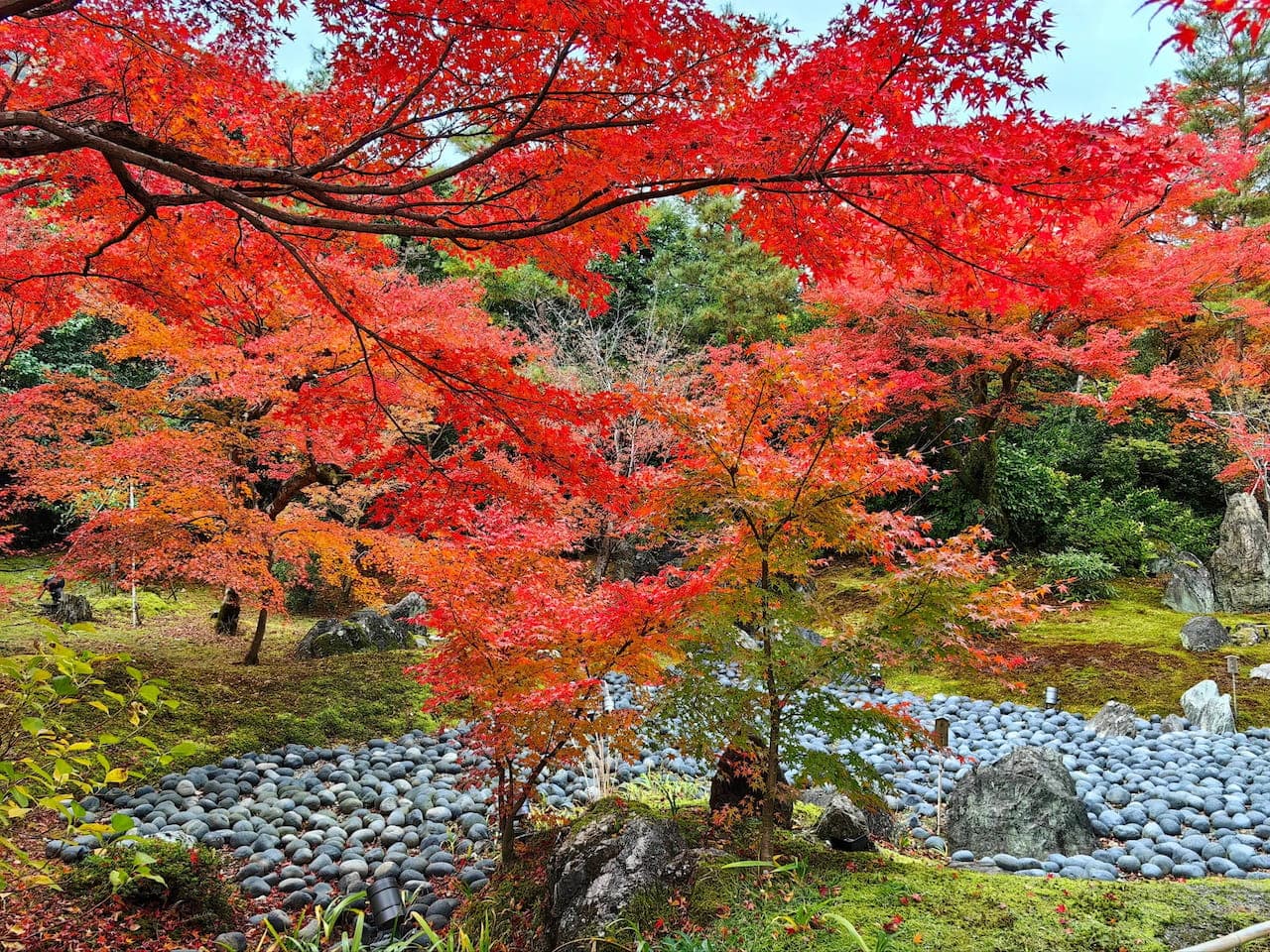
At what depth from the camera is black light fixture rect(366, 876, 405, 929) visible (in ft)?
11.5

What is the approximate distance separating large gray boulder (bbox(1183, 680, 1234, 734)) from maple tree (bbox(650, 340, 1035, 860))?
4.56 meters

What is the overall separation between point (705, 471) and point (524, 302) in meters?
12.3

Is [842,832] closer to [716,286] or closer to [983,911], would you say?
[983,911]

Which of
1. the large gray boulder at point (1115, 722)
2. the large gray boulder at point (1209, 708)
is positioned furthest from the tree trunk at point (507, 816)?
the large gray boulder at point (1209, 708)

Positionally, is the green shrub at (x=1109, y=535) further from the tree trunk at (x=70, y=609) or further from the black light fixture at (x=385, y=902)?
the tree trunk at (x=70, y=609)

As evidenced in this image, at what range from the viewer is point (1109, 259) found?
8.98 metres

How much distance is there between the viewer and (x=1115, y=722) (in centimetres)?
639

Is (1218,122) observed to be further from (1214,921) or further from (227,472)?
(227,472)

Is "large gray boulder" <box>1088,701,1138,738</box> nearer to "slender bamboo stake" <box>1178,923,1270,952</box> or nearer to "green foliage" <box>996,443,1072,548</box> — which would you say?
"slender bamboo stake" <box>1178,923,1270,952</box>

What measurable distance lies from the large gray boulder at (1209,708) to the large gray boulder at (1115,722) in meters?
0.45

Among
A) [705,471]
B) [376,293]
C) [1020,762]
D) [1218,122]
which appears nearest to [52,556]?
[376,293]

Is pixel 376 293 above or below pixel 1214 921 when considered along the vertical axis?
above

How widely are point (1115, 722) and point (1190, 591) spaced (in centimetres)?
418

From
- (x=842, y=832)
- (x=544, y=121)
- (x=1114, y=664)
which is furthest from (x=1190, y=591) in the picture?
(x=544, y=121)
